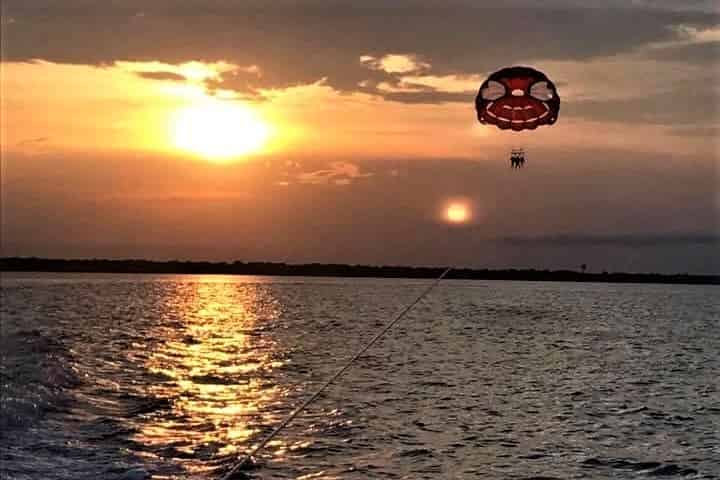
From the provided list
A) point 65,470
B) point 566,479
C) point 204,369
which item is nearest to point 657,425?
point 566,479

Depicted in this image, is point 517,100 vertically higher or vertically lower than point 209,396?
higher

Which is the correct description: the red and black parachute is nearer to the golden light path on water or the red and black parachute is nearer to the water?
the water

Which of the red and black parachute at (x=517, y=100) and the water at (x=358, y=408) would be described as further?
the red and black parachute at (x=517, y=100)

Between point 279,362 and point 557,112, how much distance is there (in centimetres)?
2329

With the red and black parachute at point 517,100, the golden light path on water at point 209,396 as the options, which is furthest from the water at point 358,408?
the red and black parachute at point 517,100

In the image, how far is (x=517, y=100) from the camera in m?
29.7

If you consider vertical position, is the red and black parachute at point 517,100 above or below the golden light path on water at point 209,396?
above

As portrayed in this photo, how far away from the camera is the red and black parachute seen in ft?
94.9

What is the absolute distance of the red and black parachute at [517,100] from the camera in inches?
1139

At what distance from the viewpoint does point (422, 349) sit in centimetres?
5616

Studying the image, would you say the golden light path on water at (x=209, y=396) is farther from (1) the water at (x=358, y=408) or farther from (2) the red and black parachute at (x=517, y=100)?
(2) the red and black parachute at (x=517, y=100)

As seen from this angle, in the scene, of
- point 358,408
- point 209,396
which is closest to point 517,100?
point 358,408

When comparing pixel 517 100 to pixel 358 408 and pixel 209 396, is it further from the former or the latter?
pixel 209 396

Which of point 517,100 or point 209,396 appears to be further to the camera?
point 209,396
